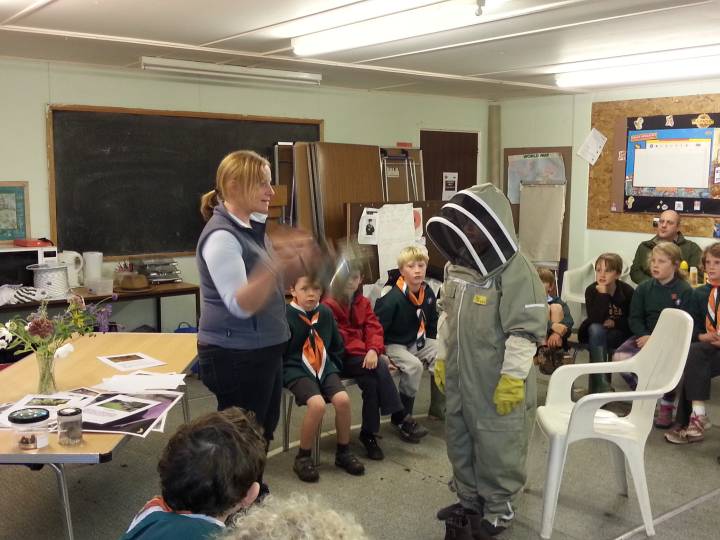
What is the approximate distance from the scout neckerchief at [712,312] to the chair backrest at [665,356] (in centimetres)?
102

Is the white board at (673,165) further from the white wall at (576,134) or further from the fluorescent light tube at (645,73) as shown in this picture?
the fluorescent light tube at (645,73)

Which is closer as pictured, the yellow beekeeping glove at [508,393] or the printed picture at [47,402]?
the printed picture at [47,402]

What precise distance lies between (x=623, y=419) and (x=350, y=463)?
130 cm

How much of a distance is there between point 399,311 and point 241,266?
1.83 meters

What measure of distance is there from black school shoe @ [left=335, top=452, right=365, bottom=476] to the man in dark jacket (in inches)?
114

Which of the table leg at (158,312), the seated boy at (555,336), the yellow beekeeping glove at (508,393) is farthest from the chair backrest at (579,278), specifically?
the yellow beekeeping glove at (508,393)

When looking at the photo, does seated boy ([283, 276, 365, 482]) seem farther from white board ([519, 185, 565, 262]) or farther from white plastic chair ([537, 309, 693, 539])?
white board ([519, 185, 565, 262])

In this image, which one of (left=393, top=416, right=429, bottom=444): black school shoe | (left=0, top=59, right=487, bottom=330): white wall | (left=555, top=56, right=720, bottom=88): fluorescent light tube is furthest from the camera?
(left=555, top=56, right=720, bottom=88): fluorescent light tube

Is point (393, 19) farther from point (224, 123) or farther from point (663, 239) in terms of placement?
point (663, 239)

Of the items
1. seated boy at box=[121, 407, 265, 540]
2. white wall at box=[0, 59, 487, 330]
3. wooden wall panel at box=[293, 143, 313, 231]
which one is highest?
white wall at box=[0, 59, 487, 330]

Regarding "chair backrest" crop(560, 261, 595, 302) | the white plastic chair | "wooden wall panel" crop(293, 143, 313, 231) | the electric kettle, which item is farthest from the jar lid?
"chair backrest" crop(560, 261, 595, 302)

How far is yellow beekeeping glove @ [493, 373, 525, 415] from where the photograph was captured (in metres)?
2.85

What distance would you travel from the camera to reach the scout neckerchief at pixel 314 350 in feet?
12.2

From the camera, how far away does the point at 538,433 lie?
13.7ft
